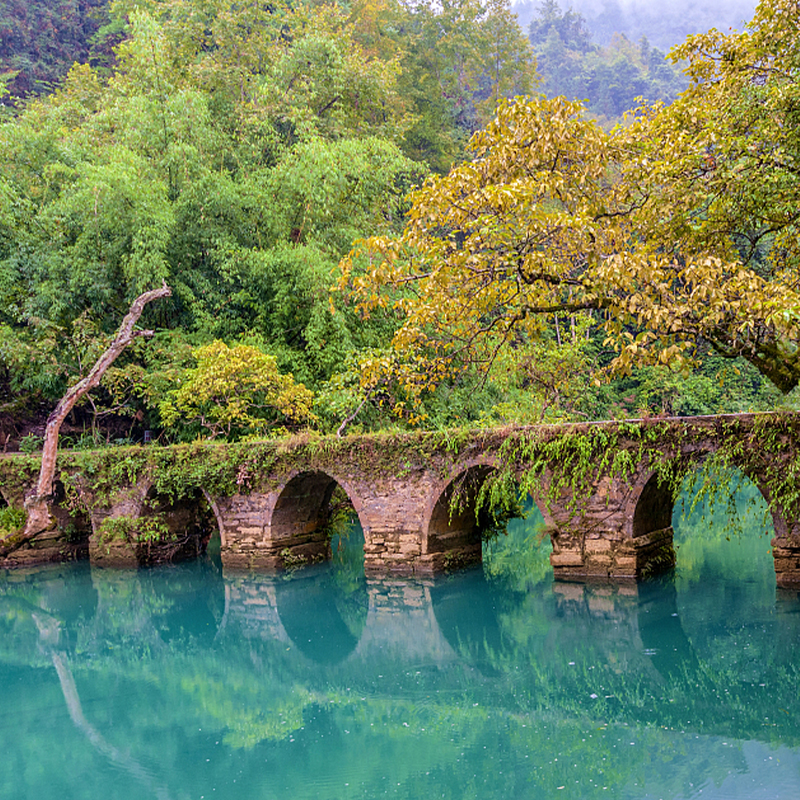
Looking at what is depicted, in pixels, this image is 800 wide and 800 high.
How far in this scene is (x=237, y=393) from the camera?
14914 mm

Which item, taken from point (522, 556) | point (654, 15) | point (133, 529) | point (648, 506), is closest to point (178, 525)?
point (133, 529)

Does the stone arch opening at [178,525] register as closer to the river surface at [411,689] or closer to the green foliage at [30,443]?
the river surface at [411,689]

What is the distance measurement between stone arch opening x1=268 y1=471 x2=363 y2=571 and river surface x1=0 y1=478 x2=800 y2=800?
95 centimetres

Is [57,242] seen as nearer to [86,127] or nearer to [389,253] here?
[86,127]

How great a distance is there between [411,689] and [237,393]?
843 cm

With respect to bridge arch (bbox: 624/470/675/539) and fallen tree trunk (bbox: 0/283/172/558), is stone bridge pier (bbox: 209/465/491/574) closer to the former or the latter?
bridge arch (bbox: 624/470/675/539)

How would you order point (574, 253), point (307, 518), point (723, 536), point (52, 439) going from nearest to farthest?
point (574, 253)
point (52, 439)
point (307, 518)
point (723, 536)

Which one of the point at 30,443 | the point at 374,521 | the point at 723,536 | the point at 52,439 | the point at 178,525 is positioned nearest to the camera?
the point at 374,521

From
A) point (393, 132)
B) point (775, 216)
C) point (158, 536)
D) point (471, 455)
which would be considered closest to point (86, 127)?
point (393, 132)

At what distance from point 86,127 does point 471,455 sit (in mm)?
13705

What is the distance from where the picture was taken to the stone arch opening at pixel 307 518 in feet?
44.9

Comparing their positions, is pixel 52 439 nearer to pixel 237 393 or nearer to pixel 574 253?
pixel 237 393

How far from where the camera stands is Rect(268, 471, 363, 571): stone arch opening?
13672 mm

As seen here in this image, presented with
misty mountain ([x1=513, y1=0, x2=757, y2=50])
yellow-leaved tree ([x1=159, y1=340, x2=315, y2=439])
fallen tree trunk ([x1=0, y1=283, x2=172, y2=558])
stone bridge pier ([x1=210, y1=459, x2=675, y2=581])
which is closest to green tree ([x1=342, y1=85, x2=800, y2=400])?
stone bridge pier ([x1=210, y1=459, x2=675, y2=581])
